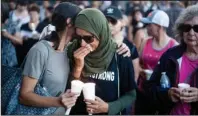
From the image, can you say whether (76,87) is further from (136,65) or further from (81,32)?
(136,65)

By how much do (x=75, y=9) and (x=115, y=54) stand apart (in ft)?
1.44

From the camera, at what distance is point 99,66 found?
2801 mm

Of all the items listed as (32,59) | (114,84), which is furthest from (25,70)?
(114,84)

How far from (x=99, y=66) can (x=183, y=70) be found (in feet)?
2.16

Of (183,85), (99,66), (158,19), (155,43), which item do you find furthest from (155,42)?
(99,66)

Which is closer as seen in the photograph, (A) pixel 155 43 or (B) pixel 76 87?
(B) pixel 76 87

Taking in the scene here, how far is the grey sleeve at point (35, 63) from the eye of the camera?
255cm

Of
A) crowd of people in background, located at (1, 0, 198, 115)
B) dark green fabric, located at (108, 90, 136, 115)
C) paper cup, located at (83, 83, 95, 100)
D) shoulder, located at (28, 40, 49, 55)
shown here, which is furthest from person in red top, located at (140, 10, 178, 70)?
shoulder, located at (28, 40, 49, 55)

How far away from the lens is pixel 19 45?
5598mm

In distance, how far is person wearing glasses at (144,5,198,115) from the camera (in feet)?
9.43

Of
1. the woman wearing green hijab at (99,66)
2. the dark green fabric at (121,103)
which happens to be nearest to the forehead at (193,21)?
the woman wearing green hijab at (99,66)

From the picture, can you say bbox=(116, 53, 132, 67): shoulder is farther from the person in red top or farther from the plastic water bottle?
the person in red top

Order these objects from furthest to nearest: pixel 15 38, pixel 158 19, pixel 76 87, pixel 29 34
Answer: pixel 29 34, pixel 15 38, pixel 158 19, pixel 76 87

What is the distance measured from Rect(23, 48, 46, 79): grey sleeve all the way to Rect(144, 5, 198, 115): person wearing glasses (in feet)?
3.29
